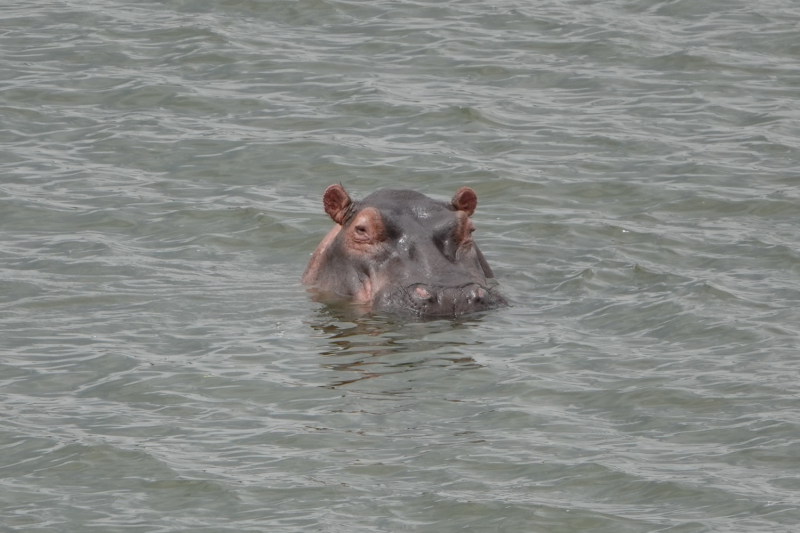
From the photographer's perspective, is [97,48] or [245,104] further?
[97,48]

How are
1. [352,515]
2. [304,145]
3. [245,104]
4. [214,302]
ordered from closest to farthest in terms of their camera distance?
[352,515] → [214,302] → [304,145] → [245,104]

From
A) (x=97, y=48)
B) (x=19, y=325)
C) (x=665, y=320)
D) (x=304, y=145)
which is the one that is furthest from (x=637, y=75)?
(x=19, y=325)

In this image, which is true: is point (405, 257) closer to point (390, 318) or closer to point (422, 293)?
point (422, 293)

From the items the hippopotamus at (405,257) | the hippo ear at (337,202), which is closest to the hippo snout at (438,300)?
the hippopotamus at (405,257)

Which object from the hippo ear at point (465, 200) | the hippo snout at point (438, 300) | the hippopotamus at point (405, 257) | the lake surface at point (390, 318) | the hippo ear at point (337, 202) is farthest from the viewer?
the hippo ear at point (337, 202)

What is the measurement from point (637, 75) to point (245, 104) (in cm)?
509

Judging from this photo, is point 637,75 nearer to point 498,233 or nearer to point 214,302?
point 498,233

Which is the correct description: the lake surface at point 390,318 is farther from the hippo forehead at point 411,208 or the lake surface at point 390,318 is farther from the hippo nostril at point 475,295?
the hippo forehead at point 411,208

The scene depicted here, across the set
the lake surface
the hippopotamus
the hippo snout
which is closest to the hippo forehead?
the hippopotamus

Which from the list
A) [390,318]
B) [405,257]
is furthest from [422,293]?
[405,257]

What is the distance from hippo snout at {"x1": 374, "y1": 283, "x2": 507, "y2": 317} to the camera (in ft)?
41.3

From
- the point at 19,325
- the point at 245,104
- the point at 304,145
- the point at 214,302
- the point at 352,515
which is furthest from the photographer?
the point at 245,104

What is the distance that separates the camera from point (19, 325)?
12.4 metres

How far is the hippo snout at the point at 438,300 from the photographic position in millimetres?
12602
